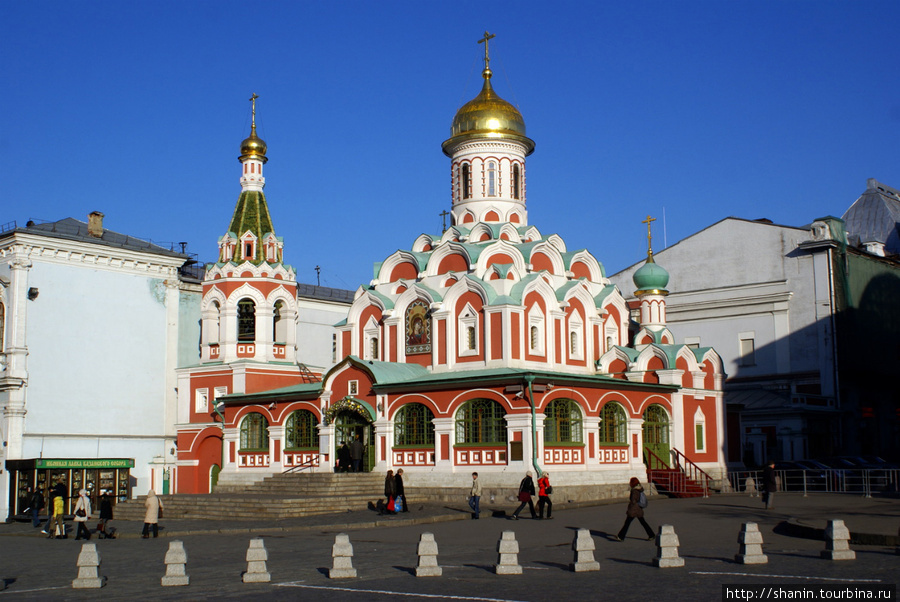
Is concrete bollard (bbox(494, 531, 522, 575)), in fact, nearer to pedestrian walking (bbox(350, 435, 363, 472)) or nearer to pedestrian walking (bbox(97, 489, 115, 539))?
pedestrian walking (bbox(97, 489, 115, 539))

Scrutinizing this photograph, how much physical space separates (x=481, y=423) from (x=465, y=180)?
10417 mm

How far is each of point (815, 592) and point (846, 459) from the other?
1144 inches

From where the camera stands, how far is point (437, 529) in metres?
20.8

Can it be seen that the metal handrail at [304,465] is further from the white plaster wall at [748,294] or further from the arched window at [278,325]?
the white plaster wall at [748,294]

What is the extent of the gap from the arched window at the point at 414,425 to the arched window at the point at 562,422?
3.28 m

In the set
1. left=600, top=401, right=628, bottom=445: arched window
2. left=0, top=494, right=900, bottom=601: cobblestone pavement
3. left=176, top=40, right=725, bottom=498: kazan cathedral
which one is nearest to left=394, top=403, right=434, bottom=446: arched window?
left=176, top=40, right=725, bottom=498: kazan cathedral

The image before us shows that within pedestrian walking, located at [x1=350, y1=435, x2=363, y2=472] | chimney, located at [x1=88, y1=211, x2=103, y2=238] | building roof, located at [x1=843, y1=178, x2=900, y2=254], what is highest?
building roof, located at [x1=843, y1=178, x2=900, y2=254]

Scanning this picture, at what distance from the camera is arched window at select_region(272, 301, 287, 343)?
115 ft

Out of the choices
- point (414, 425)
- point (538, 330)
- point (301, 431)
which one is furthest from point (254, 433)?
point (538, 330)

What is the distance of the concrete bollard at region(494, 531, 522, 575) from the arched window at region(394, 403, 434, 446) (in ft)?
48.5

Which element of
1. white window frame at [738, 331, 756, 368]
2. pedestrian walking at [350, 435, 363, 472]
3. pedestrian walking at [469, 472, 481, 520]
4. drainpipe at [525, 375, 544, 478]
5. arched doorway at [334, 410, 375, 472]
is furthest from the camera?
white window frame at [738, 331, 756, 368]

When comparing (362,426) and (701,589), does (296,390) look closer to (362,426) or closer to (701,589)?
(362,426)

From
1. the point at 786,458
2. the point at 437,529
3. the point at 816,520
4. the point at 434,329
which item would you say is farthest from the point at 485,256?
the point at 786,458

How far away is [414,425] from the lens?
28.3 metres
